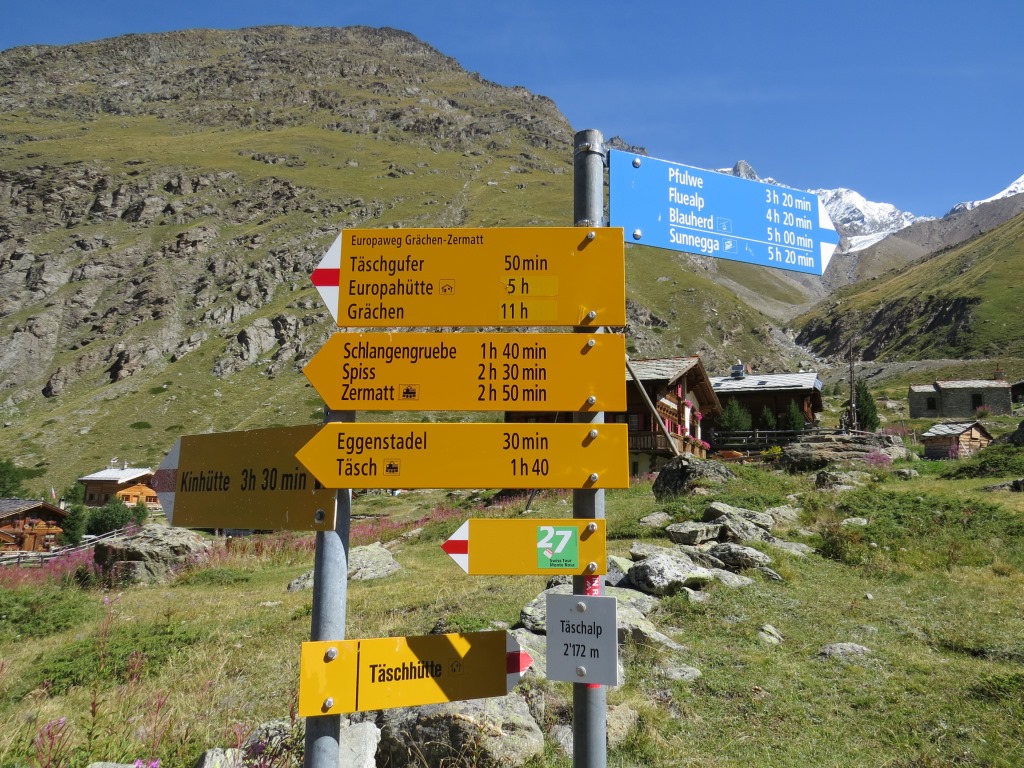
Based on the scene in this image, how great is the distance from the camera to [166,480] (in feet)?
11.6

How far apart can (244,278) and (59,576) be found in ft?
361

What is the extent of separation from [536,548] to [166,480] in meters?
2.28

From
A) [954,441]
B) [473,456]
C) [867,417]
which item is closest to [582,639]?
[473,456]

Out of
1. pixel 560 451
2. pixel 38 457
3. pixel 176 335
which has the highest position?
pixel 176 335

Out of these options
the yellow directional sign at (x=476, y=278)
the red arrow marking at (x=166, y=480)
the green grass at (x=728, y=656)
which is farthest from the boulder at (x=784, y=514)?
the red arrow marking at (x=166, y=480)

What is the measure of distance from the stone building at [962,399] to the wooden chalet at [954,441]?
26.8 m

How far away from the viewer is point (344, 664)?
9.16ft

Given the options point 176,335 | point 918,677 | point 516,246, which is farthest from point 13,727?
point 176,335

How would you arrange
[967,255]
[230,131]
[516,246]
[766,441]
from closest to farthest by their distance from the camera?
1. [516,246]
2. [766,441]
3. [967,255]
4. [230,131]

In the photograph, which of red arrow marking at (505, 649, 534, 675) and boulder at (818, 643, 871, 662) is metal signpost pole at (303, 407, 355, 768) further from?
boulder at (818, 643, 871, 662)

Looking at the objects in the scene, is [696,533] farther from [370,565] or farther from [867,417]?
[867,417]

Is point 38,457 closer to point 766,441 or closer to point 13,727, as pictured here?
point 766,441

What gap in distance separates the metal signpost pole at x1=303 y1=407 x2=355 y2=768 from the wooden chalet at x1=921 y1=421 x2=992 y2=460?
38349 millimetres

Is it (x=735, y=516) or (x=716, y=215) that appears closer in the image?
(x=716, y=215)
